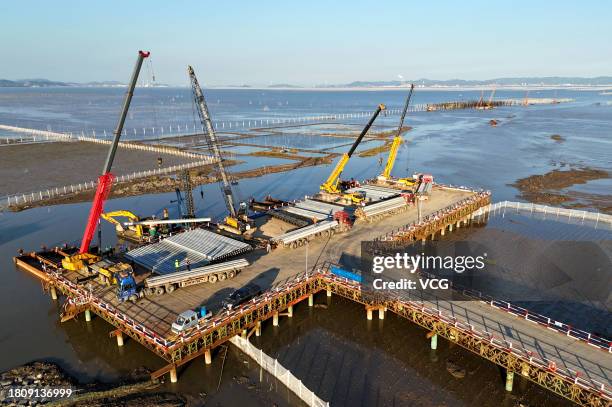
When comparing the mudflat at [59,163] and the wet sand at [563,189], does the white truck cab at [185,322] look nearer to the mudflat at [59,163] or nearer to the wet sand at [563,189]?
the mudflat at [59,163]

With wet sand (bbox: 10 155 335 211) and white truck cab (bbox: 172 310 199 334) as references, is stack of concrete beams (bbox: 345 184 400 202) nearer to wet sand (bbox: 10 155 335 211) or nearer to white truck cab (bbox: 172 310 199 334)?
wet sand (bbox: 10 155 335 211)

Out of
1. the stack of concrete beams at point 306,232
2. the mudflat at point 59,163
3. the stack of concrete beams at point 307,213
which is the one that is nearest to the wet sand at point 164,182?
the mudflat at point 59,163

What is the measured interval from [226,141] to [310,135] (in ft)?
113

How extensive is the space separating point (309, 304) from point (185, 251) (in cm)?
1408

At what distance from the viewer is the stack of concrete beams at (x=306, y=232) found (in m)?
47.5

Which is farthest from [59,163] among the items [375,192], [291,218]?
[375,192]

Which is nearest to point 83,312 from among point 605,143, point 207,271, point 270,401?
point 207,271

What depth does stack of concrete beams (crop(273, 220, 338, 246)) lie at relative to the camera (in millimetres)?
47469

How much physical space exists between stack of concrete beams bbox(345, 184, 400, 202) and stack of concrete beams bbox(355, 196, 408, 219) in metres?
2.80

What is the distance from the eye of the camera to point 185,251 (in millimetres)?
44844

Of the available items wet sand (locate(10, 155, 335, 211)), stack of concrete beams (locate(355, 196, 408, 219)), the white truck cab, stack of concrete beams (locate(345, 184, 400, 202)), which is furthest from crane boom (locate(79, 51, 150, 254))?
wet sand (locate(10, 155, 335, 211))

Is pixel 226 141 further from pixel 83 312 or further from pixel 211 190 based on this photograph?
pixel 83 312

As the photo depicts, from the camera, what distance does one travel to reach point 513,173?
9769 centimetres

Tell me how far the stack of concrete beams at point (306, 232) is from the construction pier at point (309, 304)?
3.62 feet
